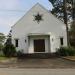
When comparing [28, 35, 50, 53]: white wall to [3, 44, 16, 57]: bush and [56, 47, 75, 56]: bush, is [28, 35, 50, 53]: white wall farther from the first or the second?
[3, 44, 16, 57]: bush

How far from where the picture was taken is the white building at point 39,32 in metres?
43.8

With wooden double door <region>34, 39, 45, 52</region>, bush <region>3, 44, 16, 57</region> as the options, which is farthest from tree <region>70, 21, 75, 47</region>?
bush <region>3, 44, 16, 57</region>

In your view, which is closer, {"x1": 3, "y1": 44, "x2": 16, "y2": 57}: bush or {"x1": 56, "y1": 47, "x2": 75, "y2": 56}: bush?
{"x1": 3, "y1": 44, "x2": 16, "y2": 57}: bush

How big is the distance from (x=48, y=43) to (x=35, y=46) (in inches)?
79.6

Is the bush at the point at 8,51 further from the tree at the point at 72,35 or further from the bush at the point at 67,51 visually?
the tree at the point at 72,35

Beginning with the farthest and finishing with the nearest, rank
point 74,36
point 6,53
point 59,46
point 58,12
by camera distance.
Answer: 1. point 58,12
2. point 74,36
3. point 59,46
4. point 6,53

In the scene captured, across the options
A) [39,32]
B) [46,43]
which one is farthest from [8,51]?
Result: [46,43]

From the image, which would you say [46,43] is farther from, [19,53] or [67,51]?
[67,51]

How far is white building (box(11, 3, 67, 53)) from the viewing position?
43812 millimetres

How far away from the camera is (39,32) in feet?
144

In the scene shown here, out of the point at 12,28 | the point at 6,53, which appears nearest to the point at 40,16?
the point at 12,28

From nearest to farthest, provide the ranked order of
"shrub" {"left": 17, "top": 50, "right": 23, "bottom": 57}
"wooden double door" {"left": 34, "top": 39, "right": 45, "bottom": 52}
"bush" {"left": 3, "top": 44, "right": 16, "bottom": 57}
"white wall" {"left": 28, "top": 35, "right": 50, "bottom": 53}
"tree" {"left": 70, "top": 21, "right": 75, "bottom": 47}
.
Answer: "bush" {"left": 3, "top": 44, "right": 16, "bottom": 57}, "shrub" {"left": 17, "top": 50, "right": 23, "bottom": 57}, "white wall" {"left": 28, "top": 35, "right": 50, "bottom": 53}, "wooden double door" {"left": 34, "top": 39, "right": 45, "bottom": 52}, "tree" {"left": 70, "top": 21, "right": 75, "bottom": 47}

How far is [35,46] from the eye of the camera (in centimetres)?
4416

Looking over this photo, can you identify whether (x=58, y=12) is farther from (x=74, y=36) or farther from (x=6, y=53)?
(x=6, y=53)
